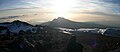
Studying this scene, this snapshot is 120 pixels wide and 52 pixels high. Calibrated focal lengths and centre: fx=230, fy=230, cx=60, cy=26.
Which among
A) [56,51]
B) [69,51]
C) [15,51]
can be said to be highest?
→ [69,51]

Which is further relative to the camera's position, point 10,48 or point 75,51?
point 10,48

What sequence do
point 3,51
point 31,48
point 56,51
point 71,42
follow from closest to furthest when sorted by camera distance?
point 71,42 < point 3,51 < point 31,48 < point 56,51

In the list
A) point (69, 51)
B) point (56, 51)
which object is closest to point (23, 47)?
point (69, 51)

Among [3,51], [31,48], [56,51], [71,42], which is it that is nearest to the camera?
[71,42]

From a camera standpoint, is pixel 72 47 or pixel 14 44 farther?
pixel 14 44

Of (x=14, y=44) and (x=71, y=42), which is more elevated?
(x=71, y=42)

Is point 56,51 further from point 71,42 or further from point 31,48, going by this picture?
point 71,42

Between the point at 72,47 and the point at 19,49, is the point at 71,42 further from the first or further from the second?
the point at 19,49

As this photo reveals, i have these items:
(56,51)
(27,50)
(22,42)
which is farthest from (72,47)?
(56,51)

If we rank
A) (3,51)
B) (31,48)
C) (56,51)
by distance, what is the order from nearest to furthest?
(3,51) < (31,48) < (56,51)
